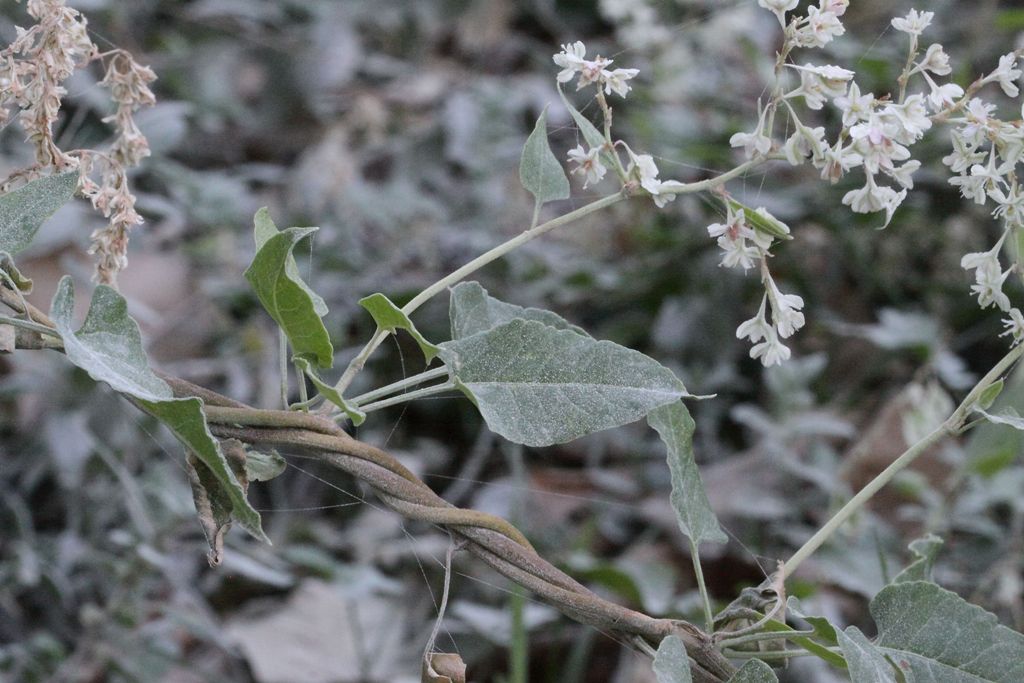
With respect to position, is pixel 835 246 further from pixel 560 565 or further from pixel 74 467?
pixel 74 467

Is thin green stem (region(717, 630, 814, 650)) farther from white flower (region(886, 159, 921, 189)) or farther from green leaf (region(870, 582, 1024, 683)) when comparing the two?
white flower (region(886, 159, 921, 189))

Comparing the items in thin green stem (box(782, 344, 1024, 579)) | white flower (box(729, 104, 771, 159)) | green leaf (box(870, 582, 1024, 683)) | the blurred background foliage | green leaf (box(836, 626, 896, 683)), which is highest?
white flower (box(729, 104, 771, 159))

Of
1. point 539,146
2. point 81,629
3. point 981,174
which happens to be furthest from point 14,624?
point 981,174

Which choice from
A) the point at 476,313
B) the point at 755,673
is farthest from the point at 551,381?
the point at 755,673

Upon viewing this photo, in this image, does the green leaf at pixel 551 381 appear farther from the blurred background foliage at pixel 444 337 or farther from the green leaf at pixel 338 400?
the blurred background foliage at pixel 444 337

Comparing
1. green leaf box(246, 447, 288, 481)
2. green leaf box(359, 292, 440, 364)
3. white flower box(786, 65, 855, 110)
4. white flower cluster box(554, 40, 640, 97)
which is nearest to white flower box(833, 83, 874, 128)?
white flower box(786, 65, 855, 110)
